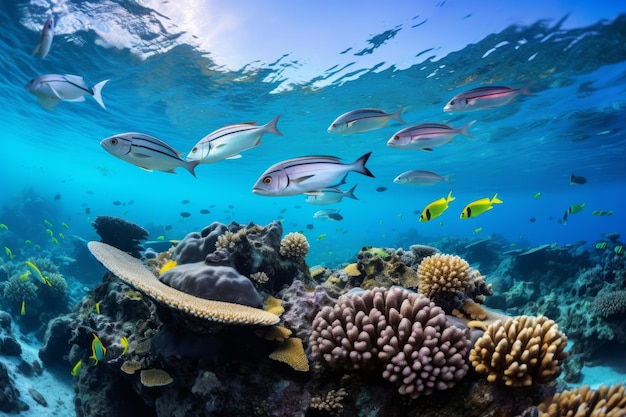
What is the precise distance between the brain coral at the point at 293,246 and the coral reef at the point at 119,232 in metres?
4.04

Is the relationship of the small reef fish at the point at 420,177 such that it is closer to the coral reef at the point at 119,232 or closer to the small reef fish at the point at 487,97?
the small reef fish at the point at 487,97

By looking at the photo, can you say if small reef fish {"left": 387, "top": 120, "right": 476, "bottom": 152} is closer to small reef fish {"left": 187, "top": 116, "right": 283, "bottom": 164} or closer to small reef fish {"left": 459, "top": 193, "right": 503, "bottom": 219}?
small reef fish {"left": 459, "top": 193, "right": 503, "bottom": 219}

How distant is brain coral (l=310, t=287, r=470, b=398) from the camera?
2738 mm

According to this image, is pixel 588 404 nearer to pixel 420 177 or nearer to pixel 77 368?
pixel 420 177

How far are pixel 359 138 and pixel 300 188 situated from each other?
23817 millimetres

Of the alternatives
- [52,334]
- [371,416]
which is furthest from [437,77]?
[52,334]

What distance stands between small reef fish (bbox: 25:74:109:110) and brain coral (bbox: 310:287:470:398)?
429 centimetres

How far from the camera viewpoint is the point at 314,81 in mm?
17469

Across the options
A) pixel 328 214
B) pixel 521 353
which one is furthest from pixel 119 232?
pixel 328 214

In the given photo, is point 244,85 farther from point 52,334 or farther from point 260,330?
point 260,330

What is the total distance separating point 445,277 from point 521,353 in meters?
1.58

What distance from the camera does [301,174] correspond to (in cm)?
327

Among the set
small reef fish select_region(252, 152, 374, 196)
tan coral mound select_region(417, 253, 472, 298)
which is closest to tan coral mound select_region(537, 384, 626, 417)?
tan coral mound select_region(417, 253, 472, 298)

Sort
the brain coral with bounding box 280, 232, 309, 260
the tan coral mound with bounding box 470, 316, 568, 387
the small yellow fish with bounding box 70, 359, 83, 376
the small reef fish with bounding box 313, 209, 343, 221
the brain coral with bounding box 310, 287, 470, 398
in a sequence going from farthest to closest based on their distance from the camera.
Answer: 1. the small reef fish with bounding box 313, 209, 343, 221
2. the brain coral with bounding box 280, 232, 309, 260
3. the small yellow fish with bounding box 70, 359, 83, 376
4. the brain coral with bounding box 310, 287, 470, 398
5. the tan coral mound with bounding box 470, 316, 568, 387
